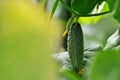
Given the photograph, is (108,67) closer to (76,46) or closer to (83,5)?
(76,46)

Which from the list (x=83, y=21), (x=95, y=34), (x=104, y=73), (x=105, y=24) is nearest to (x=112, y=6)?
(x=104, y=73)

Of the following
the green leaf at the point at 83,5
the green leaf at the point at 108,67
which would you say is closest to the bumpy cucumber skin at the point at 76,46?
the green leaf at the point at 83,5

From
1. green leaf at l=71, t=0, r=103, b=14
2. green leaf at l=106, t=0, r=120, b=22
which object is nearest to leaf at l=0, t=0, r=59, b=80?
green leaf at l=106, t=0, r=120, b=22

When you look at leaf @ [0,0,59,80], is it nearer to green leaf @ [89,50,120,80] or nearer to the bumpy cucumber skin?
green leaf @ [89,50,120,80]

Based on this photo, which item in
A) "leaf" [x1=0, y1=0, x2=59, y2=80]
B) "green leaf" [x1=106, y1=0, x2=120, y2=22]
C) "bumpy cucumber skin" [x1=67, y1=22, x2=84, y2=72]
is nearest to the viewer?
"leaf" [x1=0, y1=0, x2=59, y2=80]

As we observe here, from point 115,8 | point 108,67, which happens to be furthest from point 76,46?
point 108,67
